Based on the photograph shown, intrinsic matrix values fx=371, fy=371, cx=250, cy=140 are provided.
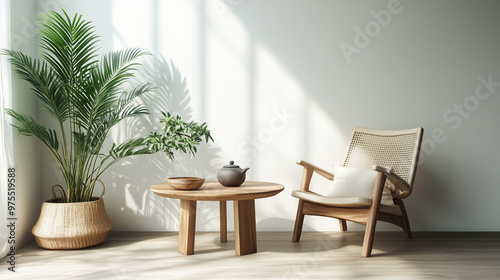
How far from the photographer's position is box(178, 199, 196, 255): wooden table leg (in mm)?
2406

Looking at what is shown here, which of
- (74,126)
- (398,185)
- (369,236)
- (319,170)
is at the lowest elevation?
(369,236)

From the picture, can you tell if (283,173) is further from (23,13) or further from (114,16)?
(23,13)

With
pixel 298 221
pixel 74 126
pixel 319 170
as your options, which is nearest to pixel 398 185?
pixel 319 170

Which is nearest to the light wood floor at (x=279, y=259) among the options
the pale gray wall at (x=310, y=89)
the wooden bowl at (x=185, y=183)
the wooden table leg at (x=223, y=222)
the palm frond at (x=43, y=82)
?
the wooden table leg at (x=223, y=222)

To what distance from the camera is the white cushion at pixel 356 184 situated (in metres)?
2.61

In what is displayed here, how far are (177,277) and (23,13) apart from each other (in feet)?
7.70

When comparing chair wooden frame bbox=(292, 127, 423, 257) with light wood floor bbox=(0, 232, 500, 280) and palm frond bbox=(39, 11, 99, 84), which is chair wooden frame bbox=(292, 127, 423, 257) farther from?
palm frond bbox=(39, 11, 99, 84)

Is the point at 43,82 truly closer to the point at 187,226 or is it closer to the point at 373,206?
the point at 187,226

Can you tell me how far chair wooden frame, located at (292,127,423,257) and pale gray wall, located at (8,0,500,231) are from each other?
32 centimetres

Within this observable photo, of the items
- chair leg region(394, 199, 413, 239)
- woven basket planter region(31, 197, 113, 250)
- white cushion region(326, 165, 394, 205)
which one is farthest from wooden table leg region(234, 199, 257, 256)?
chair leg region(394, 199, 413, 239)

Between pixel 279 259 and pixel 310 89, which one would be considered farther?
pixel 310 89

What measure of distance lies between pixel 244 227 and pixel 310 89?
138 centimetres

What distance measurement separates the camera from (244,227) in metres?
2.42

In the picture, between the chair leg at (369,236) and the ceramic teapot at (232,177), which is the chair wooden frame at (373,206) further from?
the ceramic teapot at (232,177)
